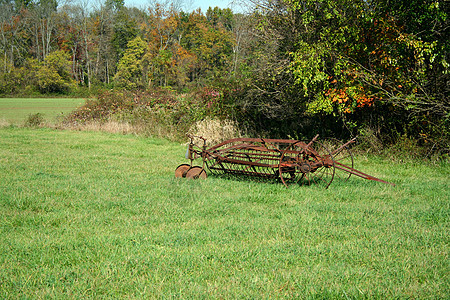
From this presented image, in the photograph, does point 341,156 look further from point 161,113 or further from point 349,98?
point 161,113

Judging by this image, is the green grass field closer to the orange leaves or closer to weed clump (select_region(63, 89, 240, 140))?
weed clump (select_region(63, 89, 240, 140))

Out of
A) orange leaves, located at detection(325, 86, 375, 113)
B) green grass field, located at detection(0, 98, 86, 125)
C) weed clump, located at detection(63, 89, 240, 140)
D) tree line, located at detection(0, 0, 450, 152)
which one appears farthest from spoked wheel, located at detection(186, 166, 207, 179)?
green grass field, located at detection(0, 98, 86, 125)

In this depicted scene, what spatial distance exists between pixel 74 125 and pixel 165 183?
12538 millimetres

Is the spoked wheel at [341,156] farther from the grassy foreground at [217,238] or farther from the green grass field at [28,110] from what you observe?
the green grass field at [28,110]

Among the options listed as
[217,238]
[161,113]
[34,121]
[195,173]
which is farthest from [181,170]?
[34,121]

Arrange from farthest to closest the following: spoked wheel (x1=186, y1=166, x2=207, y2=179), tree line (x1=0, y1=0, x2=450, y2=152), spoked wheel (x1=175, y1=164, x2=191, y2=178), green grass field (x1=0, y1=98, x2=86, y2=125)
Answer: green grass field (x1=0, y1=98, x2=86, y2=125)
tree line (x1=0, y1=0, x2=450, y2=152)
spoked wheel (x1=175, y1=164, x2=191, y2=178)
spoked wheel (x1=186, y1=166, x2=207, y2=179)

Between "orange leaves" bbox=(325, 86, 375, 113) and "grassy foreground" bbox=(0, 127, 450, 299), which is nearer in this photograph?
"grassy foreground" bbox=(0, 127, 450, 299)

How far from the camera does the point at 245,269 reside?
143 inches

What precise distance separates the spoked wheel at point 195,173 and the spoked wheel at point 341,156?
2.39 meters

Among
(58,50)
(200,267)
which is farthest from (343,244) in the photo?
(58,50)

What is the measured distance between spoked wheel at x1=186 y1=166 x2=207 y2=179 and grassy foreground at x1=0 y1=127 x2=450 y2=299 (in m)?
0.19

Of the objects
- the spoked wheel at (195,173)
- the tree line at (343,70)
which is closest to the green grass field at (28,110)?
the tree line at (343,70)

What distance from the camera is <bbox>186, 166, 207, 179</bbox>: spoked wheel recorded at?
286 inches

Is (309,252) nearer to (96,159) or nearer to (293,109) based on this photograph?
(96,159)
